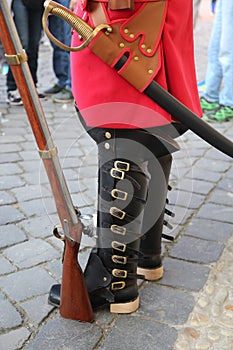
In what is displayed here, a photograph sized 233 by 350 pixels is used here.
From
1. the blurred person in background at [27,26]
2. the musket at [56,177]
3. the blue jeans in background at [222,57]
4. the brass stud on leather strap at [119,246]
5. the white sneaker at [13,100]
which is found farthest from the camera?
the white sneaker at [13,100]

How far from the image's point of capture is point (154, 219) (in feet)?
7.34

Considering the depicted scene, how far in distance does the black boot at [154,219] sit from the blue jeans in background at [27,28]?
124 inches

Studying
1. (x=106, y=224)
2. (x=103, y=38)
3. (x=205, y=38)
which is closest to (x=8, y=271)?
(x=106, y=224)

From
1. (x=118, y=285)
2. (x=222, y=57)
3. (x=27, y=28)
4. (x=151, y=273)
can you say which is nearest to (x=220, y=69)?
(x=222, y=57)

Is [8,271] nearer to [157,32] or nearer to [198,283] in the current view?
[198,283]

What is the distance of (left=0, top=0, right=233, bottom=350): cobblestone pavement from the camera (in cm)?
201

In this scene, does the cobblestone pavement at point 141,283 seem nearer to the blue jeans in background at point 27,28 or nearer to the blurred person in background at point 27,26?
the blurred person in background at point 27,26

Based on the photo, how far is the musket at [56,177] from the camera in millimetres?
1686

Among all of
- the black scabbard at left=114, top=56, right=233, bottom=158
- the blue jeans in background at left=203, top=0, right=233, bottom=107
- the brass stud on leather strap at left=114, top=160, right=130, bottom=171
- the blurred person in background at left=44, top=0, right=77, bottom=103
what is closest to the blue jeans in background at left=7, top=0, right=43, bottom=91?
the blurred person in background at left=44, top=0, right=77, bottom=103

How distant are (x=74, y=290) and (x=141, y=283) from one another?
438mm

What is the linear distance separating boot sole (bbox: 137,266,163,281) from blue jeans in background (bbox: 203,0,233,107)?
2887mm

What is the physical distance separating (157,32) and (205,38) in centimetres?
780

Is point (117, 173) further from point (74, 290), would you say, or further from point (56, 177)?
point (74, 290)

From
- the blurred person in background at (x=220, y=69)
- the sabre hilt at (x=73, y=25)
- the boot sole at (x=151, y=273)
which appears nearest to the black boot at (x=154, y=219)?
the boot sole at (x=151, y=273)
